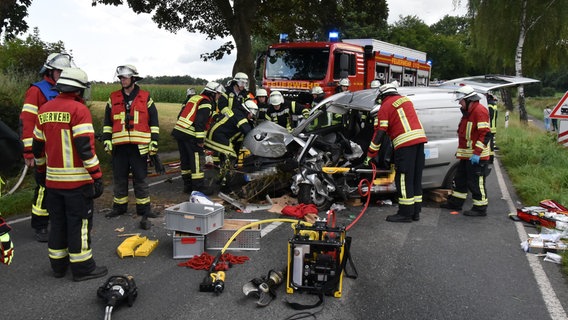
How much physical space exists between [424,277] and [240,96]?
18.3ft

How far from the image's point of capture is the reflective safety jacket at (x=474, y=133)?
641 centimetres

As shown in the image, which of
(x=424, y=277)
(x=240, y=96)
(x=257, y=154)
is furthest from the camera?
(x=240, y=96)

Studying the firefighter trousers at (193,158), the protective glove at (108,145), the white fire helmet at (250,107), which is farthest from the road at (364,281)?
the white fire helmet at (250,107)

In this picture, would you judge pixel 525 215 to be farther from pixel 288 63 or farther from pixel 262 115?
pixel 288 63

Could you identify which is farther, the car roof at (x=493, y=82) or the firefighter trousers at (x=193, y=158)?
the car roof at (x=493, y=82)

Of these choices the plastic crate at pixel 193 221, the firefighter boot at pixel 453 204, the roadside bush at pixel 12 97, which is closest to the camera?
the plastic crate at pixel 193 221

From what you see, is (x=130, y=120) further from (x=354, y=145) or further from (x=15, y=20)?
(x=15, y=20)

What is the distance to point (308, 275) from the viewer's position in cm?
385

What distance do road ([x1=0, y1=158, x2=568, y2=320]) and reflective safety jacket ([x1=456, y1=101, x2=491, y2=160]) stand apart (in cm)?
121

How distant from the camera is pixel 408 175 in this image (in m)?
6.12

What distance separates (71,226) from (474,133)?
5.56 m

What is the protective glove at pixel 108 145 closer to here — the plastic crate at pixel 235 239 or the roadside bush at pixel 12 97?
the plastic crate at pixel 235 239

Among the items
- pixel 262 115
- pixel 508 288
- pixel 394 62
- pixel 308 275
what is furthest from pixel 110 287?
pixel 394 62

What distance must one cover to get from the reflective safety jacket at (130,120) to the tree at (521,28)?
59.2 ft
